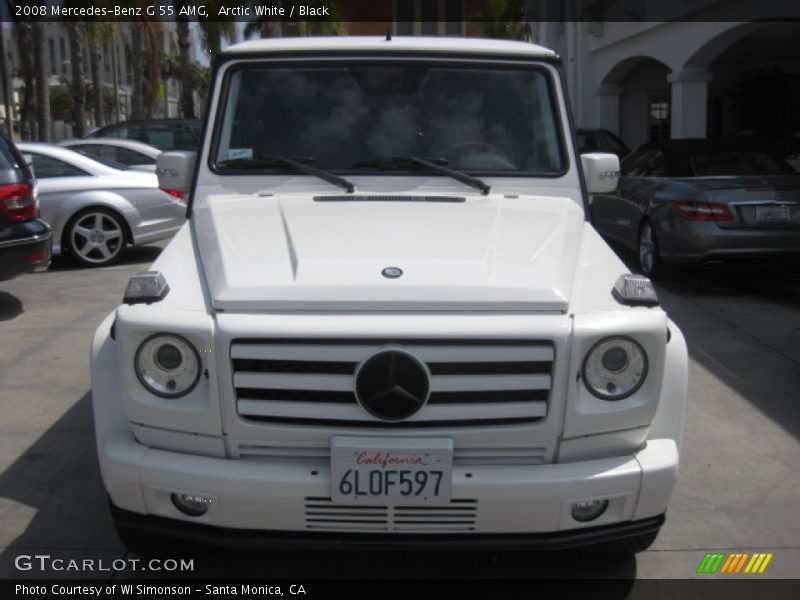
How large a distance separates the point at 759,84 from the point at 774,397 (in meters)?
18.9

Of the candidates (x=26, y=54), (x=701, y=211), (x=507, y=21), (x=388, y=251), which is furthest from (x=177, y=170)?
(x=26, y=54)

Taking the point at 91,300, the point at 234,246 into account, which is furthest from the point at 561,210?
the point at 91,300

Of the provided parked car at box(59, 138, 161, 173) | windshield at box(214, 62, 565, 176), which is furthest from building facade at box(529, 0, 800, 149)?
windshield at box(214, 62, 565, 176)

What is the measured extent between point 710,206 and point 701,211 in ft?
0.30

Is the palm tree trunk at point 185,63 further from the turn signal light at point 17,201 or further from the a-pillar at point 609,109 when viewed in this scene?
the turn signal light at point 17,201

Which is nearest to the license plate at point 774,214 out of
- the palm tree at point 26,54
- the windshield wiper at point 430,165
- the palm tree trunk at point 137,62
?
the windshield wiper at point 430,165

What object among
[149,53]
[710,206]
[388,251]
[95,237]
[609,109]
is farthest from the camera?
[149,53]

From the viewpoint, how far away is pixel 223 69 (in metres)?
4.30

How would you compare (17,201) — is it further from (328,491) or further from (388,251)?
(328,491)

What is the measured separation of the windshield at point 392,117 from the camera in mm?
4203

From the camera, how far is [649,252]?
31.1 feet

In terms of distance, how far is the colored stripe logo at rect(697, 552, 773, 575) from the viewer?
140 inches

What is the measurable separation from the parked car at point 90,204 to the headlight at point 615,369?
854 cm

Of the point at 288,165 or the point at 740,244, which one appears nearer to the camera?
the point at 288,165
